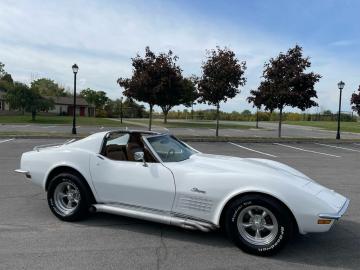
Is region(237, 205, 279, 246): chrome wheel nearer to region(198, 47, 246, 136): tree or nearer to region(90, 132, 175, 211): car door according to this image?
region(90, 132, 175, 211): car door

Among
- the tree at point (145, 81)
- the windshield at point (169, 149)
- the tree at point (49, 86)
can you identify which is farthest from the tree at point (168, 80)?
the tree at point (49, 86)

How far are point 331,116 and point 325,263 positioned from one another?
74.4 m

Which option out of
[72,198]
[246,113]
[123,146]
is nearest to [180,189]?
[123,146]

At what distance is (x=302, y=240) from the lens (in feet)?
16.2

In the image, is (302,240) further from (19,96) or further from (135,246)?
(19,96)

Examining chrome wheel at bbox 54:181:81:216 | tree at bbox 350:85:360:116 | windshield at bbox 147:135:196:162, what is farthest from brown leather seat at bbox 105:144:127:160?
tree at bbox 350:85:360:116

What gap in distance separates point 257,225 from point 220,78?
19205 mm

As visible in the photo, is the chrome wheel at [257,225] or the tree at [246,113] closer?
the chrome wheel at [257,225]

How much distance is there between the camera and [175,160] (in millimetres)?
5133

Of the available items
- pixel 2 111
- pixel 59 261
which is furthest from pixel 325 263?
pixel 2 111

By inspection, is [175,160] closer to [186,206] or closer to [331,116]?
[186,206]

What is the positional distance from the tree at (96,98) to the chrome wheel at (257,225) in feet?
265

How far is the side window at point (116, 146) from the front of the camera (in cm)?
538

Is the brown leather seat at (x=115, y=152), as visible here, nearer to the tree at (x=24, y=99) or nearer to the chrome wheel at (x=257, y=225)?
the chrome wheel at (x=257, y=225)
